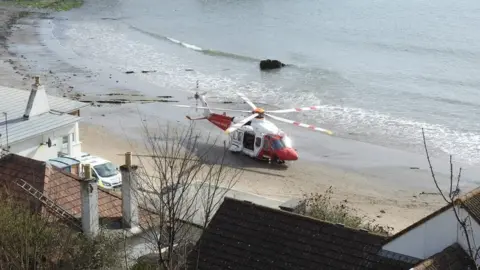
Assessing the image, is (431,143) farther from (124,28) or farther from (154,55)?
(124,28)

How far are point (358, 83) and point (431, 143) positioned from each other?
15977 millimetres

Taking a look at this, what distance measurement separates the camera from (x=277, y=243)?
15.1m

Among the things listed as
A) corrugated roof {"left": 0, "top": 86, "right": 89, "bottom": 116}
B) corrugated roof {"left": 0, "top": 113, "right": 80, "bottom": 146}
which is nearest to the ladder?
corrugated roof {"left": 0, "top": 113, "right": 80, "bottom": 146}

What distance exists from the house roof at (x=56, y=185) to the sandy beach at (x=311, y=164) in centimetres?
1209

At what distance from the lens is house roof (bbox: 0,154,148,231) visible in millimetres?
19891

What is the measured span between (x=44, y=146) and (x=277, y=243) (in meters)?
15.1

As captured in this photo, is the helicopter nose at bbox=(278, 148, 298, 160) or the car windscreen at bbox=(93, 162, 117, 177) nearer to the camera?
the car windscreen at bbox=(93, 162, 117, 177)

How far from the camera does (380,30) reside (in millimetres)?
86750

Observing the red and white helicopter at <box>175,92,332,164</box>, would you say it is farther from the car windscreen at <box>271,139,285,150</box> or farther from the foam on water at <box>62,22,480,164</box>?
the foam on water at <box>62,22,480,164</box>

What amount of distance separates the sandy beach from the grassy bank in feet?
159

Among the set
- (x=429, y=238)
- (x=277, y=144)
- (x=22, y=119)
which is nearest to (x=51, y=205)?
(x=22, y=119)

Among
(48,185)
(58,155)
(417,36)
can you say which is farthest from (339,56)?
(48,185)

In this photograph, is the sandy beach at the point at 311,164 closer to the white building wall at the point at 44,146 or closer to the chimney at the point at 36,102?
the white building wall at the point at 44,146

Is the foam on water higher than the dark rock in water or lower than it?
lower
